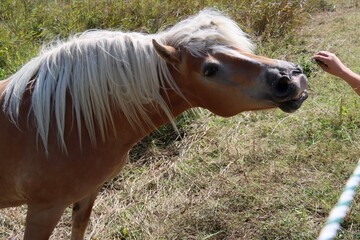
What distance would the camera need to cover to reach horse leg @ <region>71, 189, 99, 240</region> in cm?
253

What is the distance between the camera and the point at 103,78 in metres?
2.01

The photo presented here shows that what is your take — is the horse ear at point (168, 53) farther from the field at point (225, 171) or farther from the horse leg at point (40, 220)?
the field at point (225, 171)

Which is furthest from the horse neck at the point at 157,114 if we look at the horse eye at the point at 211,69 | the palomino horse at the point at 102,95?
the horse eye at the point at 211,69

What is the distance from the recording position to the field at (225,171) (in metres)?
2.89

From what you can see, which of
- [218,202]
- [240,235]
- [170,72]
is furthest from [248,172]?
[170,72]

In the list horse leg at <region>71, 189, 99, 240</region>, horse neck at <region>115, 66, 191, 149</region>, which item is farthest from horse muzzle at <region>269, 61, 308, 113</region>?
horse leg at <region>71, 189, 99, 240</region>

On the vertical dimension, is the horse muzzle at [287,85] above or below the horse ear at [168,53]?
below

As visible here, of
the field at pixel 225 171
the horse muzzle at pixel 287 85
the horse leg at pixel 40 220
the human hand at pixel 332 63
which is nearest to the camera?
the horse muzzle at pixel 287 85

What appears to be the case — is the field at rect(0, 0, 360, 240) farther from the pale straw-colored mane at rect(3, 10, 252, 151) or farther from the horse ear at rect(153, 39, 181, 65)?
the horse ear at rect(153, 39, 181, 65)

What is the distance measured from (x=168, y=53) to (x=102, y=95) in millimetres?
363

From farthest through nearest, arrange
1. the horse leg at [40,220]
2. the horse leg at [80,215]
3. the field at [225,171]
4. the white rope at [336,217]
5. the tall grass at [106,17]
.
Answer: the tall grass at [106,17]
the field at [225,171]
the horse leg at [80,215]
the horse leg at [40,220]
the white rope at [336,217]

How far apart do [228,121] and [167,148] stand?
70cm

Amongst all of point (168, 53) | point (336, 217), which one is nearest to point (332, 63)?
point (168, 53)

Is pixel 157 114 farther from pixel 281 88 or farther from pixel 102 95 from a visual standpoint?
pixel 281 88
